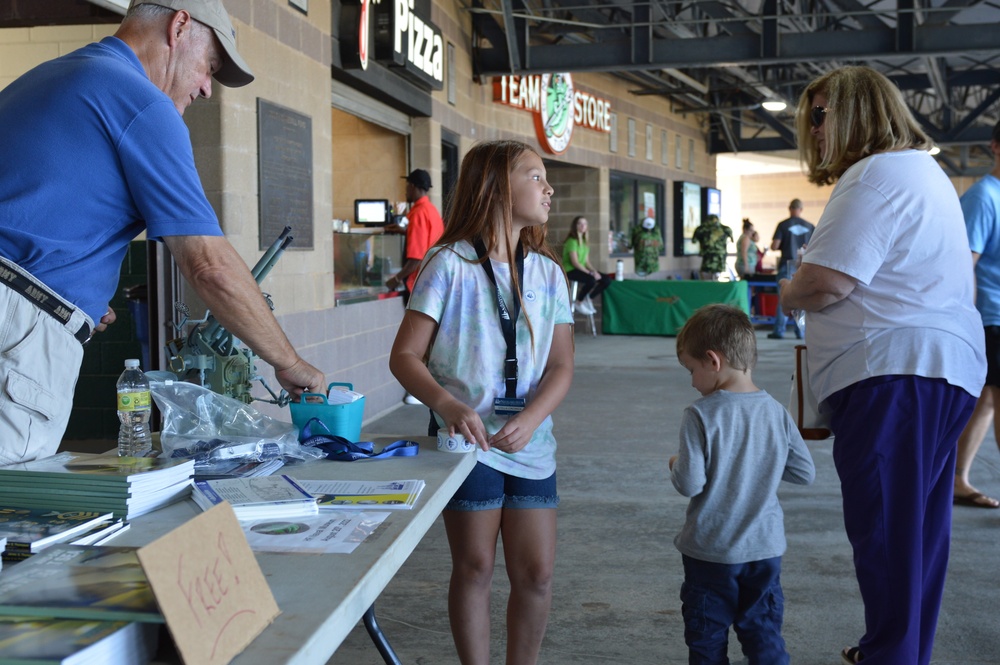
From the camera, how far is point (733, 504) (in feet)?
8.02

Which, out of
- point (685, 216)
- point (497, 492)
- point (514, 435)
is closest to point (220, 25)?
point (514, 435)

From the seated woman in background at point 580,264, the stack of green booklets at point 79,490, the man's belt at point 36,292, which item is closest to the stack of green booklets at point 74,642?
the stack of green booklets at point 79,490

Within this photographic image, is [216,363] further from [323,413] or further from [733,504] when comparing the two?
[733,504]

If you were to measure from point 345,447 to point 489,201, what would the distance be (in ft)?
2.31

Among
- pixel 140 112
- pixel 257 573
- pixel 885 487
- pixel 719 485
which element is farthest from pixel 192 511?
pixel 885 487

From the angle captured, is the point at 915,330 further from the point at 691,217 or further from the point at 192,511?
the point at 691,217

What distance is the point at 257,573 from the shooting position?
1.13 metres

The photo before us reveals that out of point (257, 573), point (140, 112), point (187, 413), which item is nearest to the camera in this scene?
point (257, 573)

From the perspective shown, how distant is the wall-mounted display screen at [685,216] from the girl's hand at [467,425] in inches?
646

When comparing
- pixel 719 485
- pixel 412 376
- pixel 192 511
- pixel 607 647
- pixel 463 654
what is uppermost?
pixel 412 376

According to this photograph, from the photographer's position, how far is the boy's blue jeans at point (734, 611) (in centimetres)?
242

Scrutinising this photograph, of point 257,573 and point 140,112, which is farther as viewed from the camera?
point 140,112

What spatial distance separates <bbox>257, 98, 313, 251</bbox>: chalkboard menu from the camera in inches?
213

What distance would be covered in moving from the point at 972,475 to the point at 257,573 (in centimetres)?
508
